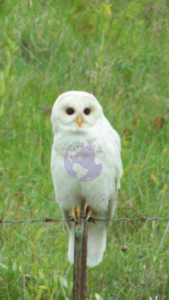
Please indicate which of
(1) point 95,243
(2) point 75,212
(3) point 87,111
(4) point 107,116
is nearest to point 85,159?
(3) point 87,111

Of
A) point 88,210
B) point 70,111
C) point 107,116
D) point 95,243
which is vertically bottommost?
point 95,243

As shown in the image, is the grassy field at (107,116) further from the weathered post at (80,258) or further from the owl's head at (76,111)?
the owl's head at (76,111)

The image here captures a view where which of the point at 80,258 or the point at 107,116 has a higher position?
the point at 107,116

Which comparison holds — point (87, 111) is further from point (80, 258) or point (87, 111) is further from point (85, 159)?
point (80, 258)

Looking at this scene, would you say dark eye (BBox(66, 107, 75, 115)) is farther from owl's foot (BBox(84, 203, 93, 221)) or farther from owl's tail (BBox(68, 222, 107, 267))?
owl's tail (BBox(68, 222, 107, 267))

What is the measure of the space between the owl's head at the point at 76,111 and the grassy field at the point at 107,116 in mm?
397

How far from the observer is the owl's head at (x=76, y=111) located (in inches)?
124

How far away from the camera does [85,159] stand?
3.27 metres

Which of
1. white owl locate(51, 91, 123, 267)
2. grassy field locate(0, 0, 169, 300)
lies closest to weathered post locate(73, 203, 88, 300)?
grassy field locate(0, 0, 169, 300)

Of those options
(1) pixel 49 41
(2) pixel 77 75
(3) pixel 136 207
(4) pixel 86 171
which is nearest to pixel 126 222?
(3) pixel 136 207

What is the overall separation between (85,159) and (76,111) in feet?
0.83

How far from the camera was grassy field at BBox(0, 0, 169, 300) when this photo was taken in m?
4.04

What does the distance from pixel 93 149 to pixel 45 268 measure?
1029 mm

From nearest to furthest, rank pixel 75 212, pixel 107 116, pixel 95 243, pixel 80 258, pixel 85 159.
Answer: pixel 80 258
pixel 85 159
pixel 75 212
pixel 95 243
pixel 107 116
